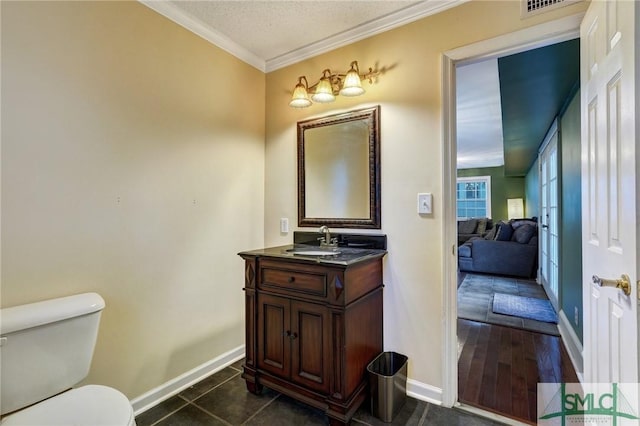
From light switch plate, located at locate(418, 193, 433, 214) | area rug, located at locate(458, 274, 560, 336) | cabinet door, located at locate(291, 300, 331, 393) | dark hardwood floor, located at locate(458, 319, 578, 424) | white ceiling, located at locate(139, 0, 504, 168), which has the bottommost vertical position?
dark hardwood floor, located at locate(458, 319, 578, 424)

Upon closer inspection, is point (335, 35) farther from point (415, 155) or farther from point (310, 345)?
point (310, 345)

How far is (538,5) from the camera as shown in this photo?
4.99 feet

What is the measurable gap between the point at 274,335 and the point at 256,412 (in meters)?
0.42

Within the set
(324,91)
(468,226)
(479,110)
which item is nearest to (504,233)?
(468,226)

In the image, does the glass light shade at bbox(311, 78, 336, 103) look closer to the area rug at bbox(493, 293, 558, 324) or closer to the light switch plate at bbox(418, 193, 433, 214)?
the light switch plate at bbox(418, 193, 433, 214)

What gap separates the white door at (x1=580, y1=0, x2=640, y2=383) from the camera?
3.14 ft

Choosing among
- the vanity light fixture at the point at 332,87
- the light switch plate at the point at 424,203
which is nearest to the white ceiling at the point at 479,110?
the vanity light fixture at the point at 332,87

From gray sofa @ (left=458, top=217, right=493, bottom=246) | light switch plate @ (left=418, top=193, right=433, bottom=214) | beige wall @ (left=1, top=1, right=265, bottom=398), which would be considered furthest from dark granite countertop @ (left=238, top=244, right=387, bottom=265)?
gray sofa @ (left=458, top=217, right=493, bottom=246)

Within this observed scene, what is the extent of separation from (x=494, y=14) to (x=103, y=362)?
2.81 metres

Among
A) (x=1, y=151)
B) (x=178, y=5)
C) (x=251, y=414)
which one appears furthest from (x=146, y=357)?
(x=178, y=5)

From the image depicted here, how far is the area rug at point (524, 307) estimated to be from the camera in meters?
3.17

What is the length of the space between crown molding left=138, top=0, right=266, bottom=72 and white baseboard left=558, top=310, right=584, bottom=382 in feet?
10.7

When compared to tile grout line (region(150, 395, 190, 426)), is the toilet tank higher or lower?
higher

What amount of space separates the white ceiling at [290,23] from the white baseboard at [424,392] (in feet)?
7.41
